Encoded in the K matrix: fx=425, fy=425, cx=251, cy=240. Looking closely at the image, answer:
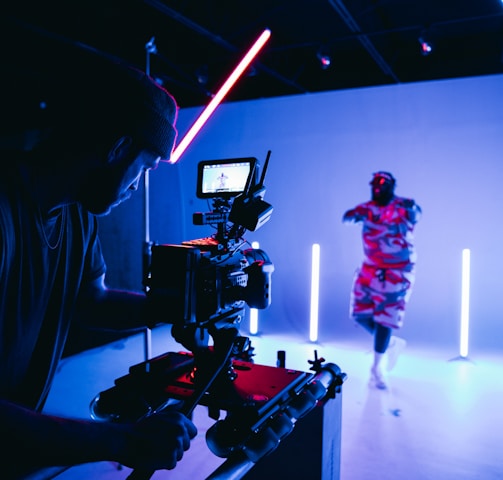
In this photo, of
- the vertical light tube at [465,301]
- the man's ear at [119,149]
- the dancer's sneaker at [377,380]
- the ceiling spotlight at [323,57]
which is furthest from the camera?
the ceiling spotlight at [323,57]

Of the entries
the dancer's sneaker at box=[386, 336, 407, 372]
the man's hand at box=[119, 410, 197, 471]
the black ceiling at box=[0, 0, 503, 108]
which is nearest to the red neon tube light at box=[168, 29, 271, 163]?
the black ceiling at box=[0, 0, 503, 108]

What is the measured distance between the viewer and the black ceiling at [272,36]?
13.0 feet

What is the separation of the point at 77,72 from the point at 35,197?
0.27 meters

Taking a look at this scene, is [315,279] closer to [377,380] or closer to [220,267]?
[377,380]

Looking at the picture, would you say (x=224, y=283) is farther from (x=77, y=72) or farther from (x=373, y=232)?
(x=373, y=232)

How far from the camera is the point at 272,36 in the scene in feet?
15.9

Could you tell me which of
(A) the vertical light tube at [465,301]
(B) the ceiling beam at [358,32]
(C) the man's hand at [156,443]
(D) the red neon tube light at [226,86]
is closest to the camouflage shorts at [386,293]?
(A) the vertical light tube at [465,301]

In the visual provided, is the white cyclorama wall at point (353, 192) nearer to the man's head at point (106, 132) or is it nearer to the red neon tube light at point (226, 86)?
the red neon tube light at point (226, 86)

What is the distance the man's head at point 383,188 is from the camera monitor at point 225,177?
2434 millimetres

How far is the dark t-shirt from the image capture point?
0.85 metres

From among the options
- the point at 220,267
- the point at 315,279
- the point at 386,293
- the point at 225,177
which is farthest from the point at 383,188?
the point at 220,267

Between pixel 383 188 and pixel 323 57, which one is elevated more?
pixel 323 57

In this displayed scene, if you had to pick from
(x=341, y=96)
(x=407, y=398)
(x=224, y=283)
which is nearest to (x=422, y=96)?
(x=341, y=96)

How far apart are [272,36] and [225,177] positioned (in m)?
4.35
